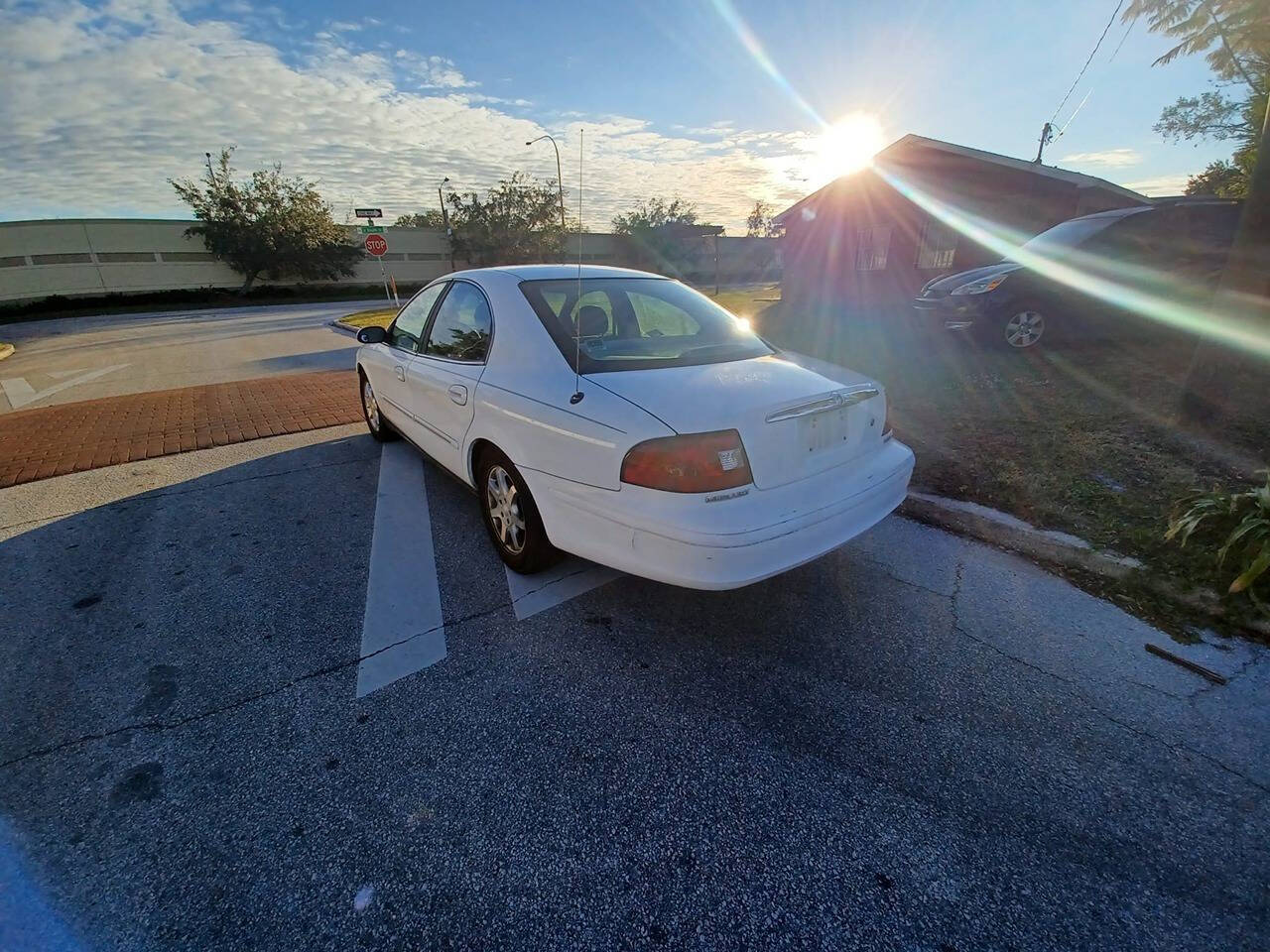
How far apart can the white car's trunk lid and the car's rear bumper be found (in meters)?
0.10

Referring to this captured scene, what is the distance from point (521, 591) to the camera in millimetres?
2982

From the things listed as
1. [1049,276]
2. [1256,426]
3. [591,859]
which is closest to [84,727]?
[591,859]

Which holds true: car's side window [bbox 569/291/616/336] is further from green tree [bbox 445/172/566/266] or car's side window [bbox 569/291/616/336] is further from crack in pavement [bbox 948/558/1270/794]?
green tree [bbox 445/172/566/266]

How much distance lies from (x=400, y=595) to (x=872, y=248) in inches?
635

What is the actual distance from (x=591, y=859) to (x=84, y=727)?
2.03 meters

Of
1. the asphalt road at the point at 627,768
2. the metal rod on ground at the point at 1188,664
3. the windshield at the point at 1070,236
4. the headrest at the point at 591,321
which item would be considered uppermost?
the windshield at the point at 1070,236

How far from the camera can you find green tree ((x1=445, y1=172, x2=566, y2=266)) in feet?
120

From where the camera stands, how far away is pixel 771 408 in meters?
2.32

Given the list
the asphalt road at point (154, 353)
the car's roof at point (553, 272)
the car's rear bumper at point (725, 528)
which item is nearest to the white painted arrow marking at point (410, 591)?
the car's rear bumper at point (725, 528)

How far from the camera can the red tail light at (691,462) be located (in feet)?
7.07

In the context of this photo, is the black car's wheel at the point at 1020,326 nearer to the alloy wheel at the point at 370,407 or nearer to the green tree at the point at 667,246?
the alloy wheel at the point at 370,407

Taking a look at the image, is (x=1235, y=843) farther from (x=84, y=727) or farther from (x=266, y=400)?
(x=266, y=400)

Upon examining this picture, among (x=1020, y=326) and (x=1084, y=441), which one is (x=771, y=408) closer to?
(x=1084, y=441)

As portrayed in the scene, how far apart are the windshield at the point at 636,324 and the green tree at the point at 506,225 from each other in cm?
3576
